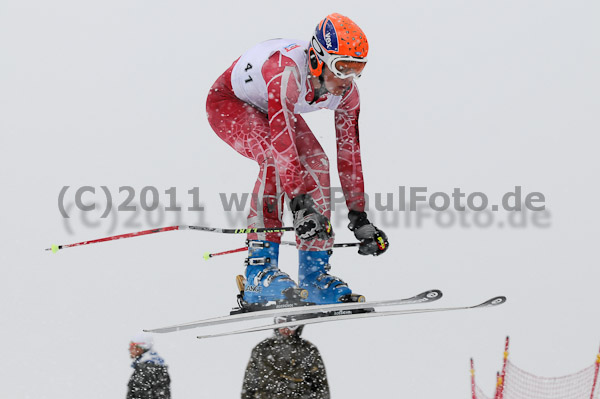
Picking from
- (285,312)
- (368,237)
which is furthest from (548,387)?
(285,312)

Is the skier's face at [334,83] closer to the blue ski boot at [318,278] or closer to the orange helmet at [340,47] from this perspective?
the orange helmet at [340,47]

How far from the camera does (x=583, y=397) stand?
16.8ft

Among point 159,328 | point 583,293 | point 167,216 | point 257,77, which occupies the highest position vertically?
point 257,77

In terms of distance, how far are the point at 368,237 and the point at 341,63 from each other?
1.07m

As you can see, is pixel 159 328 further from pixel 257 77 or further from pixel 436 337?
pixel 436 337

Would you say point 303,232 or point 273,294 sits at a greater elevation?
point 303,232

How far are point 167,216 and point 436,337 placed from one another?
2.65 meters

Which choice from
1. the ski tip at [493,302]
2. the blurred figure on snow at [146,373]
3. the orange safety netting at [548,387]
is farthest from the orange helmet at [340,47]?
the orange safety netting at [548,387]

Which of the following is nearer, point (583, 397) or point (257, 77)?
point (257, 77)

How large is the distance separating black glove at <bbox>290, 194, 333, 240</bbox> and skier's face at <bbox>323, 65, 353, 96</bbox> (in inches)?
25.8

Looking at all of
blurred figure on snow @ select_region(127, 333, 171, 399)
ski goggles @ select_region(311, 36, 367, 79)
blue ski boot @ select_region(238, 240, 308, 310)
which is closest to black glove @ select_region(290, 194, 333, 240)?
blue ski boot @ select_region(238, 240, 308, 310)

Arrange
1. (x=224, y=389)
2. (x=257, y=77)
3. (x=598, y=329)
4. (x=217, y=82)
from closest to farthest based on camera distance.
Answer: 1. (x=257, y=77)
2. (x=217, y=82)
3. (x=224, y=389)
4. (x=598, y=329)

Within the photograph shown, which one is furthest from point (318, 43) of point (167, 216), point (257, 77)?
point (167, 216)

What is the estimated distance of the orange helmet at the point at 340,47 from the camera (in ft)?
13.1
